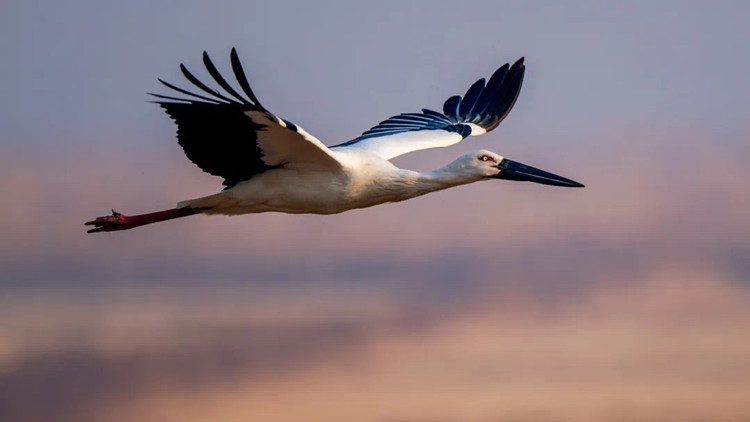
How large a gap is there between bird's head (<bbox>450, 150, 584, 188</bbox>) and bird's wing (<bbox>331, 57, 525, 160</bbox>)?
6.69 ft

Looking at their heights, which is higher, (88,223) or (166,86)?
(166,86)

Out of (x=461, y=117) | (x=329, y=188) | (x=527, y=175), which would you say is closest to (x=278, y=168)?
(x=329, y=188)

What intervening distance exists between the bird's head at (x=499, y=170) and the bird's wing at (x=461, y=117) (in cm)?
204

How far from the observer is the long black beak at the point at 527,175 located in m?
18.3

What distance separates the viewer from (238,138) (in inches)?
651

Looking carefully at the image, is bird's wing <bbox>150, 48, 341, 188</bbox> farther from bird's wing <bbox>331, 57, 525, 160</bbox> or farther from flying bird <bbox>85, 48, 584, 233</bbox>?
bird's wing <bbox>331, 57, 525, 160</bbox>

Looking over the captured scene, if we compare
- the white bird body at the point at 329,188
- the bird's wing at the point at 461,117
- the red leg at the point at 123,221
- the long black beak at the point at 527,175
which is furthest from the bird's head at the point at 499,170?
the red leg at the point at 123,221

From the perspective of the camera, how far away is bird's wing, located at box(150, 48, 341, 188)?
1551 cm

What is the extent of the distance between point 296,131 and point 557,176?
4223mm

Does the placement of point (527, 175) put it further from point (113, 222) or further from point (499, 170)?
point (113, 222)

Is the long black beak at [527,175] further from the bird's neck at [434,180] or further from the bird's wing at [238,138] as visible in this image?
the bird's wing at [238,138]

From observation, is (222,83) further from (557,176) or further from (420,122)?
(420,122)

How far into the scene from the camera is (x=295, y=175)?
17.0 meters

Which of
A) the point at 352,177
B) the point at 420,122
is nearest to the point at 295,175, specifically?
the point at 352,177
